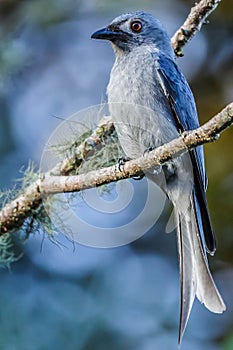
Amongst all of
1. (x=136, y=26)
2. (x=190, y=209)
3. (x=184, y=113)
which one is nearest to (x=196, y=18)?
(x=184, y=113)

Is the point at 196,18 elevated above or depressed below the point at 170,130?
above

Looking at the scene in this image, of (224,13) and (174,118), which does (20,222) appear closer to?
(174,118)

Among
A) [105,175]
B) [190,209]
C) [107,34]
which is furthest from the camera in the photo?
[107,34]

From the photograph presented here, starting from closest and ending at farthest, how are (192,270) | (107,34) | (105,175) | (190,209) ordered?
(105,175), (192,270), (190,209), (107,34)

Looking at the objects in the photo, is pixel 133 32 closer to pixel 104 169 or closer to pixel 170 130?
pixel 170 130

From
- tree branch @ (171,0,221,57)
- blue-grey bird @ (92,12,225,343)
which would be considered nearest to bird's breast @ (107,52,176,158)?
blue-grey bird @ (92,12,225,343)

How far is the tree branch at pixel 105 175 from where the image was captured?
1445mm

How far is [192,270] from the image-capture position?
82.2 inches

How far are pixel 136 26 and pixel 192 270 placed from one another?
0.87 metres

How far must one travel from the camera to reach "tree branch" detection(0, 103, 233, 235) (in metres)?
1.45

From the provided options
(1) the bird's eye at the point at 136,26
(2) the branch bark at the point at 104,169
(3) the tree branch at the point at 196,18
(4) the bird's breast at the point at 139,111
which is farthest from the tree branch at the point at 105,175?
(1) the bird's eye at the point at 136,26

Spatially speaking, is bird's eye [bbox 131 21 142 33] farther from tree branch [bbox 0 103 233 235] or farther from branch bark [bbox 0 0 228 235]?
tree branch [bbox 0 103 233 235]

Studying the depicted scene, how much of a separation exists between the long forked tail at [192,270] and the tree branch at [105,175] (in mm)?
456

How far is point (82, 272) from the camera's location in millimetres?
4016
